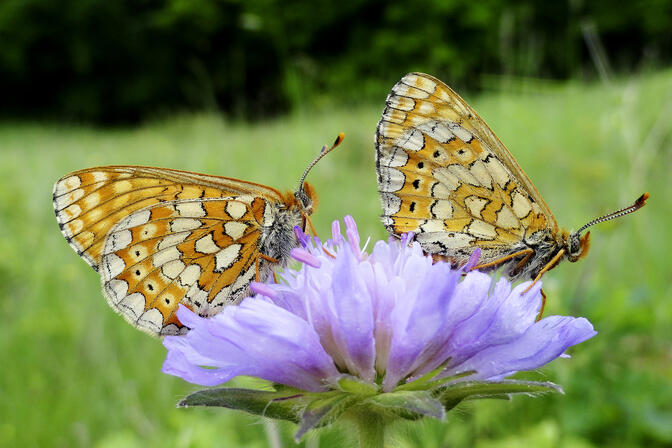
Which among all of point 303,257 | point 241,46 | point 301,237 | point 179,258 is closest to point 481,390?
point 303,257

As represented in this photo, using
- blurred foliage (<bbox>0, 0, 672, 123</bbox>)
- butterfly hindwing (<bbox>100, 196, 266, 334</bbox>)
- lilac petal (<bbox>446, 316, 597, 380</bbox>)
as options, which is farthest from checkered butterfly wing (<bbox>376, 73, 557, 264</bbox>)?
blurred foliage (<bbox>0, 0, 672, 123</bbox>)

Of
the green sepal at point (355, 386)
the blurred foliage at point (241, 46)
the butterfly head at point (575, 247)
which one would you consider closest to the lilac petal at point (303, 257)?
the green sepal at point (355, 386)

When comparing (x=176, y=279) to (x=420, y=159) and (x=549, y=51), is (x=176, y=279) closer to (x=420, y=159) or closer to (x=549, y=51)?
(x=420, y=159)

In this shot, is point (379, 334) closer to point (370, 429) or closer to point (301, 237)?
point (370, 429)

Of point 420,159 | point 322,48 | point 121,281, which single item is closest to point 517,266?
point 420,159

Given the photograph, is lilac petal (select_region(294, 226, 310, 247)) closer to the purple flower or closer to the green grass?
the purple flower

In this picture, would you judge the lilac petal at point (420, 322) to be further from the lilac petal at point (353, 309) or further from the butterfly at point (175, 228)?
the butterfly at point (175, 228)
